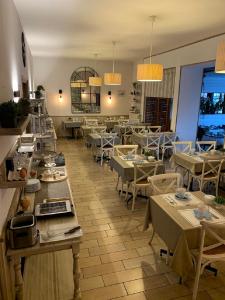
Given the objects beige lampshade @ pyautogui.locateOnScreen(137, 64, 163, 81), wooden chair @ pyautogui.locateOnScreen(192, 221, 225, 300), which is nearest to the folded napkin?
wooden chair @ pyautogui.locateOnScreen(192, 221, 225, 300)

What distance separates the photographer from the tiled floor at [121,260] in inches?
92.0

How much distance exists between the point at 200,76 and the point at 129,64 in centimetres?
464

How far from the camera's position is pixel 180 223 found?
2.24m

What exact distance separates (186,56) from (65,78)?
5.32 m

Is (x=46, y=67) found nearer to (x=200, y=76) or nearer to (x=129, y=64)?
(x=129, y=64)

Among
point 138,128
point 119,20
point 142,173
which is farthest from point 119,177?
point 138,128

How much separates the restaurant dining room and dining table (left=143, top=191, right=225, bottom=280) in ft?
Result: 0.04

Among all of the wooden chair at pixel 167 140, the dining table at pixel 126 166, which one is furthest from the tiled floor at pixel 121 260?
the wooden chair at pixel 167 140

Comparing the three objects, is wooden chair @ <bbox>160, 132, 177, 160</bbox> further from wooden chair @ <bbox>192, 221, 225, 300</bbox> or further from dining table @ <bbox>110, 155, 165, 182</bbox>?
wooden chair @ <bbox>192, 221, 225, 300</bbox>

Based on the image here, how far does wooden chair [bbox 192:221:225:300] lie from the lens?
203cm

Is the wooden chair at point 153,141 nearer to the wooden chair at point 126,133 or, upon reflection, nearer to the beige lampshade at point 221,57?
the wooden chair at point 126,133

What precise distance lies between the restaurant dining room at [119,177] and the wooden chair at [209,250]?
0.03ft

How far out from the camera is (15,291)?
1966 millimetres

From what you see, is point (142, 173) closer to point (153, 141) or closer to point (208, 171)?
point (208, 171)
